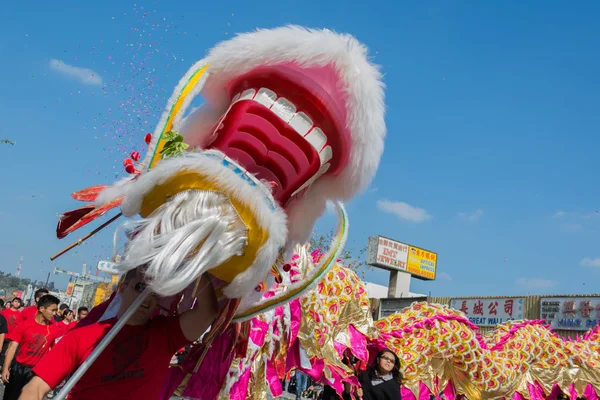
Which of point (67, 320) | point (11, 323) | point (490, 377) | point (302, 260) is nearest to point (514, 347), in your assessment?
point (490, 377)

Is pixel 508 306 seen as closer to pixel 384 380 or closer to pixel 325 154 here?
pixel 384 380

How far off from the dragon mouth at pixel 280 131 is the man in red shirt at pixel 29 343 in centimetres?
354

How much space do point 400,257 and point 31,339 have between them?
23804mm

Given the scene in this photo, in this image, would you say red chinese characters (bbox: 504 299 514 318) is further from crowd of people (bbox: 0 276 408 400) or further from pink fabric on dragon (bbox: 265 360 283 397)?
crowd of people (bbox: 0 276 408 400)

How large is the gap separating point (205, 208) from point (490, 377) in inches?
125

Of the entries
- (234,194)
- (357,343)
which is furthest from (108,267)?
(357,343)

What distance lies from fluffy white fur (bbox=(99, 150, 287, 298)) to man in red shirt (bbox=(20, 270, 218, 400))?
0.62 feet

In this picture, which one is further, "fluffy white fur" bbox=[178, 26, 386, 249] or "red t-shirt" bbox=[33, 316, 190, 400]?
"fluffy white fur" bbox=[178, 26, 386, 249]

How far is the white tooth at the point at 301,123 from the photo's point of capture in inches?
79.0

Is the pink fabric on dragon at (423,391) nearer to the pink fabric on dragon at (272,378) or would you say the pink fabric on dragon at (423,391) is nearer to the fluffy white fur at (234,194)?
the pink fabric on dragon at (272,378)

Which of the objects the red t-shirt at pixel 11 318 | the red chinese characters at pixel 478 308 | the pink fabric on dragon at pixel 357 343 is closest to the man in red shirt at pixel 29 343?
the red t-shirt at pixel 11 318

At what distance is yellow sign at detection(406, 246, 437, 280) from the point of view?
91.2 ft

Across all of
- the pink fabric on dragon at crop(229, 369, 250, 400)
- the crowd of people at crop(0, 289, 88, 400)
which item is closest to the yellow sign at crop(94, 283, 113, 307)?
the pink fabric on dragon at crop(229, 369, 250, 400)

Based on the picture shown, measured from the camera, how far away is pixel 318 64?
2.02 metres
